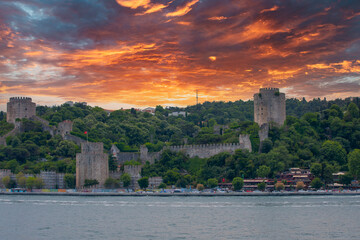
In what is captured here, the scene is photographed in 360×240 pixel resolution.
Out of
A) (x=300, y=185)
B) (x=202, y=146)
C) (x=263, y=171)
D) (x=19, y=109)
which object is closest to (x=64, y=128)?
(x=19, y=109)

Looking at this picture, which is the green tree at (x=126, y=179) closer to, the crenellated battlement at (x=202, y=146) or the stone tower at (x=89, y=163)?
the stone tower at (x=89, y=163)

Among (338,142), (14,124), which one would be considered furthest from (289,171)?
(14,124)

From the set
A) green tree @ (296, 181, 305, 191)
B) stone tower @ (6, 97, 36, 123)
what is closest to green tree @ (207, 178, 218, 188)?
green tree @ (296, 181, 305, 191)

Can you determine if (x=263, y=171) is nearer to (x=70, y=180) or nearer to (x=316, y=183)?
(x=316, y=183)

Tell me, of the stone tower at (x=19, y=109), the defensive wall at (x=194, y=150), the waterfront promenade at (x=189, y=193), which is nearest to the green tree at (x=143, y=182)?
the waterfront promenade at (x=189, y=193)

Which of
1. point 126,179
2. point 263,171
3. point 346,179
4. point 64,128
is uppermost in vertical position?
point 64,128
